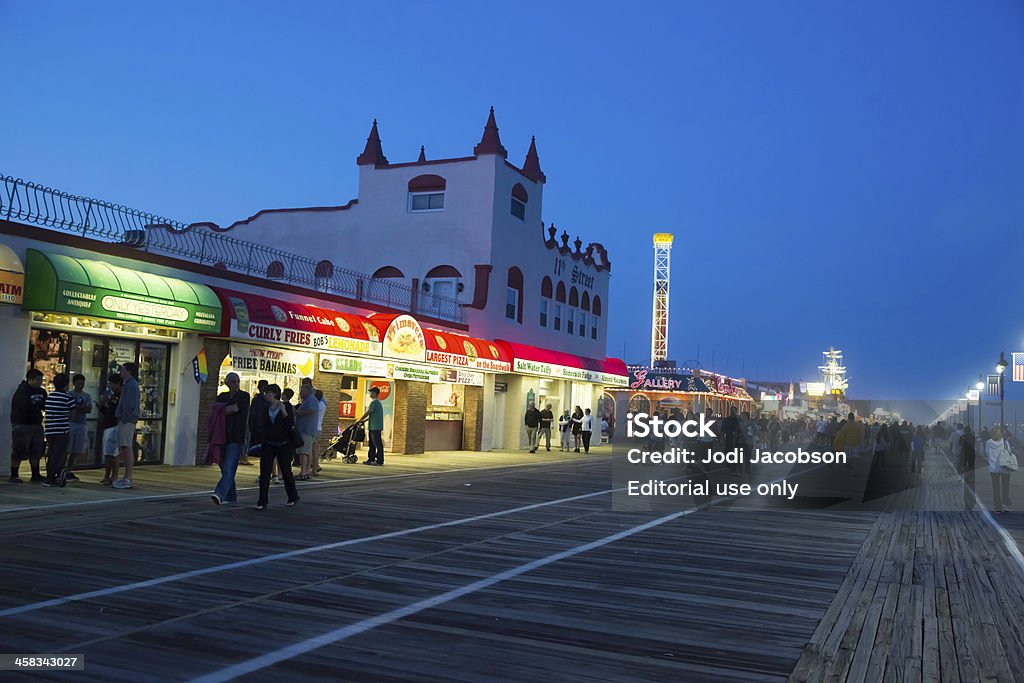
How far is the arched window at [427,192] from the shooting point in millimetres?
35188

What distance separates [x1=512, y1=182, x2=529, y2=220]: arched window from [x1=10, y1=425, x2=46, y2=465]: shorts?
23.8 meters

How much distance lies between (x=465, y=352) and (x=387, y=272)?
24.0 feet

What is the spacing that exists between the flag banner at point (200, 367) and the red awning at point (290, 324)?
82cm

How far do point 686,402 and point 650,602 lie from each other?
51.7 m

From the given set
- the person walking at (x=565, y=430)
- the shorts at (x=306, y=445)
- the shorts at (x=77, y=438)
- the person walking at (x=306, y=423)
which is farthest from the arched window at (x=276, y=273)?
the person walking at (x=565, y=430)

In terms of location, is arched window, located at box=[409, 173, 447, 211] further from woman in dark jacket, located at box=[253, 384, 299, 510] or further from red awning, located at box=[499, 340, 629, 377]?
woman in dark jacket, located at box=[253, 384, 299, 510]

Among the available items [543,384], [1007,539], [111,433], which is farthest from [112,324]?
[543,384]

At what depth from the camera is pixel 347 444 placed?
2416cm

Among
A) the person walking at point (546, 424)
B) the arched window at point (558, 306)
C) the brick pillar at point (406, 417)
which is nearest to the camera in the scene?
the brick pillar at point (406, 417)

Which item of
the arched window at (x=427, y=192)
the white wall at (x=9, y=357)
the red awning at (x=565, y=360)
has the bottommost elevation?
the white wall at (x=9, y=357)

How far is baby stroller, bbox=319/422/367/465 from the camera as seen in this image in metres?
24.0

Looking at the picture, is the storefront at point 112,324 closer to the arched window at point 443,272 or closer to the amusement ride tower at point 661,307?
the arched window at point 443,272

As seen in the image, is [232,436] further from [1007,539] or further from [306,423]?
[1007,539]

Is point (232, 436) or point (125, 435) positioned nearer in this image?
point (232, 436)
